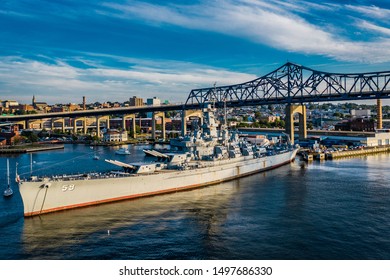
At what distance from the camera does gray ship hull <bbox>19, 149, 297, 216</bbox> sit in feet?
70.3

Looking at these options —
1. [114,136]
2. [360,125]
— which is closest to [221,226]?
[114,136]

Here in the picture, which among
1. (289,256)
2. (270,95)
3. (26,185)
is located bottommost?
(289,256)

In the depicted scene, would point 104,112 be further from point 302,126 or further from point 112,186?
point 112,186

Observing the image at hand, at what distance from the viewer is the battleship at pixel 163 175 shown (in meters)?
21.9

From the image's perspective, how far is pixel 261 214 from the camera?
21516 millimetres

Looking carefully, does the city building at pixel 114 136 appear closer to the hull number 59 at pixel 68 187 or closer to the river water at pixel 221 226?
the river water at pixel 221 226

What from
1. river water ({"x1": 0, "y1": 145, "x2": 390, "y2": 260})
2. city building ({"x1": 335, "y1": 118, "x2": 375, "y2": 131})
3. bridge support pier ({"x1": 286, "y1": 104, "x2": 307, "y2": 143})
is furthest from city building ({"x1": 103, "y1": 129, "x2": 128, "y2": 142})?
river water ({"x1": 0, "y1": 145, "x2": 390, "y2": 260})

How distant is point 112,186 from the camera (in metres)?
24.2

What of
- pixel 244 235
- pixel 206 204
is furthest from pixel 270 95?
pixel 244 235

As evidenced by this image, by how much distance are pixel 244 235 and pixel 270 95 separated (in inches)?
2196

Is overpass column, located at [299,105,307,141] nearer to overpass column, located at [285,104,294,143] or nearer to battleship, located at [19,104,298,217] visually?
overpass column, located at [285,104,294,143]

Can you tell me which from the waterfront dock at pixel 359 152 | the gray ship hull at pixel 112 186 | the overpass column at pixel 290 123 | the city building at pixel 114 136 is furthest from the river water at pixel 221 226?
the city building at pixel 114 136

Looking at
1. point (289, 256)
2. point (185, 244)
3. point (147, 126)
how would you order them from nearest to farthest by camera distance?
point (289, 256)
point (185, 244)
point (147, 126)

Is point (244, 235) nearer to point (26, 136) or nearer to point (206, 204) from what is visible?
point (206, 204)
